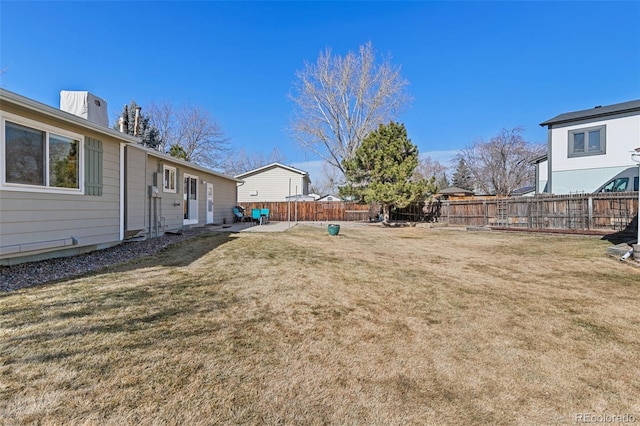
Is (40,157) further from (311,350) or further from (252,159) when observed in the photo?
(252,159)

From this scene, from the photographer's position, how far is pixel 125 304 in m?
3.27

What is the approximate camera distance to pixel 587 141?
46.4 ft

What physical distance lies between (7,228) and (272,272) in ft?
12.7

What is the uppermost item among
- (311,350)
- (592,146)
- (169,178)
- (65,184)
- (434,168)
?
(434,168)

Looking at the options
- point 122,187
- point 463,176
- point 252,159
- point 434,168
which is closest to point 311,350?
point 122,187

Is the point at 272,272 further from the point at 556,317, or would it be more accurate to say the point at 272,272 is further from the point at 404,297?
the point at 556,317

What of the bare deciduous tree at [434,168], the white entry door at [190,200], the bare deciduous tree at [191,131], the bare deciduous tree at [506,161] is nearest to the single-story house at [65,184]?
the white entry door at [190,200]

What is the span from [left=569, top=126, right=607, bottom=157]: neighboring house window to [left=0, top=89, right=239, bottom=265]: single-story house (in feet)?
57.9

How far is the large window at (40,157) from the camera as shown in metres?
4.53

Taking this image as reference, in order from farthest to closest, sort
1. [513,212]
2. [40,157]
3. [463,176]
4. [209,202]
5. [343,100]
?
[463,176]
[343,100]
[513,212]
[209,202]
[40,157]

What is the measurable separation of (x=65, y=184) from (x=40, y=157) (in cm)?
60

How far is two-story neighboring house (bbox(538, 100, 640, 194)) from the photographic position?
13109 millimetres

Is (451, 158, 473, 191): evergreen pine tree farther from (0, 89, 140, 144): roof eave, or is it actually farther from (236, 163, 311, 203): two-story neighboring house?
(0, 89, 140, 144): roof eave

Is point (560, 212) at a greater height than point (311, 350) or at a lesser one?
greater
